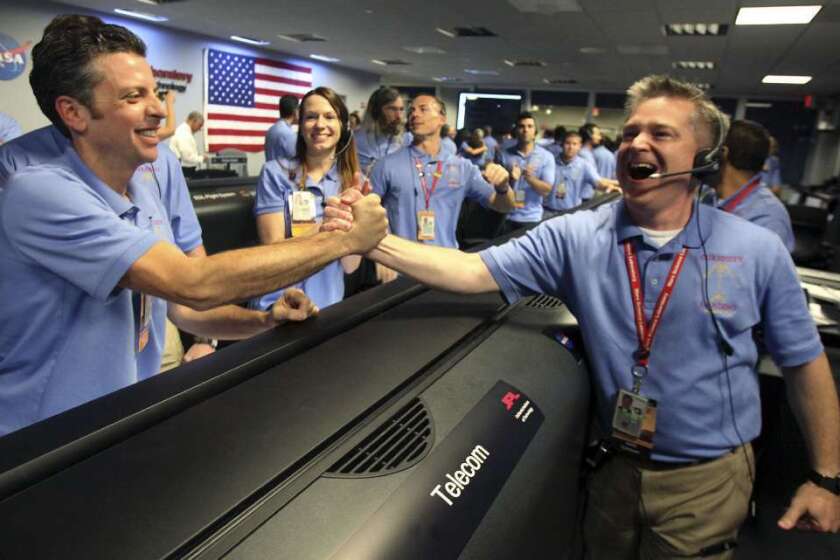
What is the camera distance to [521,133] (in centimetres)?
505

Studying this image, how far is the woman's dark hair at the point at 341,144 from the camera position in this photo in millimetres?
2416

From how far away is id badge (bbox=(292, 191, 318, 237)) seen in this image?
1957 mm

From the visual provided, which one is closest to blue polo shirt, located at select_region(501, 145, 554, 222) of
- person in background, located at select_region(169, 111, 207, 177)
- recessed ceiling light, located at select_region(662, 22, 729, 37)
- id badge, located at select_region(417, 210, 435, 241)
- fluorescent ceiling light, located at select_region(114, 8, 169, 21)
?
id badge, located at select_region(417, 210, 435, 241)

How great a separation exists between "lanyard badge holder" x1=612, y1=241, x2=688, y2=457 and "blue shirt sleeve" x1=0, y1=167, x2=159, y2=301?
1059mm

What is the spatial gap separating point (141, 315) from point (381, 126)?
3.06m

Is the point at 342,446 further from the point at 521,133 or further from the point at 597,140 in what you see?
the point at 597,140

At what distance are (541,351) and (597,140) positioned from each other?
23.3 feet

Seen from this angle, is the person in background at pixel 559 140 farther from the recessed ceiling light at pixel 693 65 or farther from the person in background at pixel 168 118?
the recessed ceiling light at pixel 693 65

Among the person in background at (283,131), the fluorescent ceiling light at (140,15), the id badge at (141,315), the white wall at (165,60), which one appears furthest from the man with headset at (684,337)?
the fluorescent ceiling light at (140,15)

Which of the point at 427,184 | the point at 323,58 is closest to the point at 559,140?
the point at 427,184

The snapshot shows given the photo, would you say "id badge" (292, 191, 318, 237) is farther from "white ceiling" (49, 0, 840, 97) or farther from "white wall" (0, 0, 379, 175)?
"white wall" (0, 0, 379, 175)

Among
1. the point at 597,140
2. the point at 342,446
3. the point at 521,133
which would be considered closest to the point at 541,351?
the point at 342,446

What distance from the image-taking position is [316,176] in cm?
238

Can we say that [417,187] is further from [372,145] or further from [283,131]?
[283,131]
